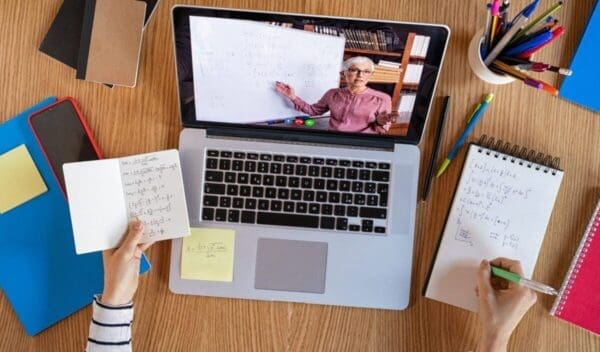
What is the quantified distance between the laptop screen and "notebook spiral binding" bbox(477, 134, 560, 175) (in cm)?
12

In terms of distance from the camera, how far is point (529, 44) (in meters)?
0.76

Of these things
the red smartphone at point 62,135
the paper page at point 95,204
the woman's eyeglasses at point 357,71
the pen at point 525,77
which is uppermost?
the pen at point 525,77

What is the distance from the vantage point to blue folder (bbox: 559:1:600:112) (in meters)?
0.84

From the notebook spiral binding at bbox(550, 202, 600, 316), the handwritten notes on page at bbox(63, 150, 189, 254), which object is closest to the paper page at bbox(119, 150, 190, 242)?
the handwritten notes on page at bbox(63, 150, 189, 254)

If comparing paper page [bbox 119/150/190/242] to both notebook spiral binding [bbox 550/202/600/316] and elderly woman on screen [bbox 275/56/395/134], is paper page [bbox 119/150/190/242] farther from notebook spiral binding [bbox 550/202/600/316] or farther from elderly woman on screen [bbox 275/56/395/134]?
notebook spiral binding [bbox 550/202/600/316]

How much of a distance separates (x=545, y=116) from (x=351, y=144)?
331 mm

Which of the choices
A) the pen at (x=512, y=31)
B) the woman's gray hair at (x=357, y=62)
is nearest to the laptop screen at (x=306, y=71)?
the woman's gray hair at (x=357, y=62)

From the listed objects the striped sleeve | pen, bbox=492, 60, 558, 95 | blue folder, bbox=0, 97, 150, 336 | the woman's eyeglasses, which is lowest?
the striped sleeve

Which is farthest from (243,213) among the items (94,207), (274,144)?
(94,207)

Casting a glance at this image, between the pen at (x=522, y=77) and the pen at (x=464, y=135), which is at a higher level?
the pen at (x=522, y=77)

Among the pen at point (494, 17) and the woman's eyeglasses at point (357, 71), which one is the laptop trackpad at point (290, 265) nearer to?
the woman's eyeglasses at point (357, 71)

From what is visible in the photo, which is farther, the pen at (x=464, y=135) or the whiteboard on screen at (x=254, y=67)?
the pen at (x=464, y=135)

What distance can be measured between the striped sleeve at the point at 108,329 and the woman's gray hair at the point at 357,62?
0.50m

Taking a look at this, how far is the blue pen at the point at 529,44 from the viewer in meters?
0.73
